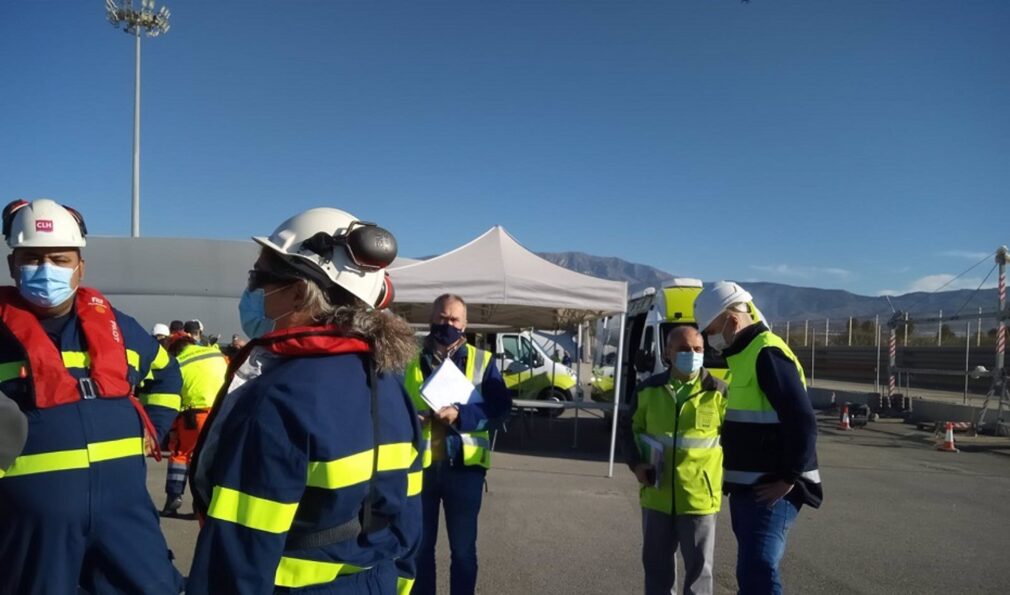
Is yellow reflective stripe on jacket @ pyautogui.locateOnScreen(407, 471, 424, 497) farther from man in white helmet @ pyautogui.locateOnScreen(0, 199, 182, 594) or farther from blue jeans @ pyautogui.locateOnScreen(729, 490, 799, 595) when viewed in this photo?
blue jeans @ pyautogui.locateOnScreen(729, 490, 799, 595)

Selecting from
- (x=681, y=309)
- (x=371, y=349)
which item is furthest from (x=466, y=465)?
(x=681, y=309)

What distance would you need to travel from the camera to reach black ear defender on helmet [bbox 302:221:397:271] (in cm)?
201

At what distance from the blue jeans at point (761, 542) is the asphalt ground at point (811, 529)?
2040mm

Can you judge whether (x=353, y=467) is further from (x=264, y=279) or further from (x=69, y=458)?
(x=69, y=458)

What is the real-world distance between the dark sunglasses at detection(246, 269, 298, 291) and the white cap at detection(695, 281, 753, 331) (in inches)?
99.9

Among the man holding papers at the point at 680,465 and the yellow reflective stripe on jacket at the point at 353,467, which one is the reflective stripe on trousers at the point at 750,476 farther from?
the yellow reflective stripe on jacket at the point at 353,467

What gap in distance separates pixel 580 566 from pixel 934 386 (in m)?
28.1

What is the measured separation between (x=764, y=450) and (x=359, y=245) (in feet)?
8.36

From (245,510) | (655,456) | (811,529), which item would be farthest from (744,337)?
(811,529)

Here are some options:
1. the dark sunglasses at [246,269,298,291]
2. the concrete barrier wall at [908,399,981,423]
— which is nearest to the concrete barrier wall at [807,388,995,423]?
the concrete barrier wall at [908,399,981,423]

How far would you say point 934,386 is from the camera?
29344 mm

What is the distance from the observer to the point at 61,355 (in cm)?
292

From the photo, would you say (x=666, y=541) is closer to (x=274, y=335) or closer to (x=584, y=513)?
(x=274, y=335)

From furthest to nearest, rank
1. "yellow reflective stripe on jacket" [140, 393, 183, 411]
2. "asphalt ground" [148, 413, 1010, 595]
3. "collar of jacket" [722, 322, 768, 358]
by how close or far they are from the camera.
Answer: "asphalt ground" [148, 413, 1010, 595] < "collar of jacket" [722, 322, 768, 358] < "yellow reflective stripe on jacket" [140, 393, 183, 411]
